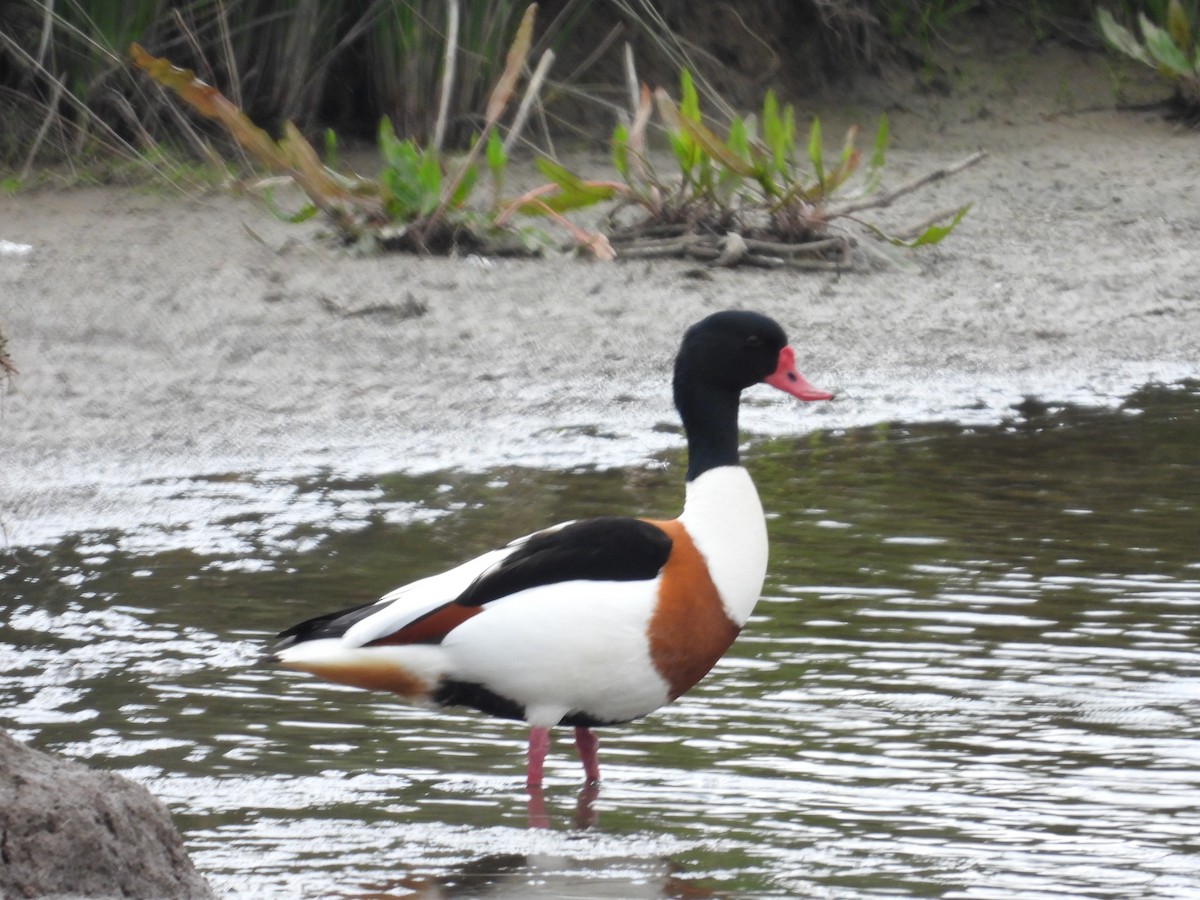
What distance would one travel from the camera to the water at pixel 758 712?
12.0 feet

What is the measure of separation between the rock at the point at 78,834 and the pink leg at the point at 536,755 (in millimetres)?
1141

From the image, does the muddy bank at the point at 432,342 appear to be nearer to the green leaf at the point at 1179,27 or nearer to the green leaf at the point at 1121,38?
the green leaf at the point at 1121,38

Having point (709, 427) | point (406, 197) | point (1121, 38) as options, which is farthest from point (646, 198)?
point (709, 427)

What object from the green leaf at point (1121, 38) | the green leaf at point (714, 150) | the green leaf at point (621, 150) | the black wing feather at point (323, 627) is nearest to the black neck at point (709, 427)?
the black wing feather at point (323, 627)

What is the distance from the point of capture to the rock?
290 cm

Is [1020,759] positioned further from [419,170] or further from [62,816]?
[419,170]

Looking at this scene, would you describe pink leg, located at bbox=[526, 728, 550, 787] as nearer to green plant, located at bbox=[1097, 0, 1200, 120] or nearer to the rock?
the rock

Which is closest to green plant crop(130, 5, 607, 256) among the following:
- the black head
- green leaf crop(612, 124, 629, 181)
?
green leaf crop(612, 124, 629, 181)

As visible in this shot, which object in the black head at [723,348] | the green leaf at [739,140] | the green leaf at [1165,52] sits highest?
the green leaf at [1165,52]

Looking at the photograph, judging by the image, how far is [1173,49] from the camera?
12484 millimetres

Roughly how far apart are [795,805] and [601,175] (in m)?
7.75

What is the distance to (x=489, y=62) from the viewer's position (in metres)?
10.7

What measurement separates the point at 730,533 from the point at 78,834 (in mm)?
1775

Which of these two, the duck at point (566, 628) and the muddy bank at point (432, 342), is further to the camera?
the muddy bank at point (432, 342)
